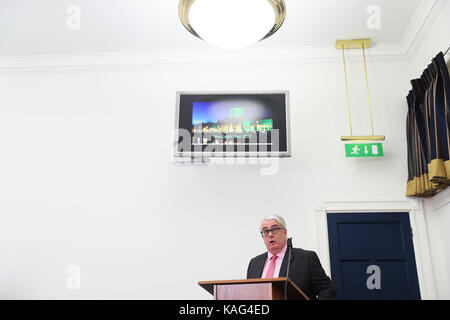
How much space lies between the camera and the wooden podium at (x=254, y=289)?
1989mm

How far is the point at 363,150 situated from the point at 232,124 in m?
1.25

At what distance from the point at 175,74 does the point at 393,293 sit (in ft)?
9.82

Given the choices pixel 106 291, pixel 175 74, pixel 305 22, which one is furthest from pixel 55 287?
pixel 305 22

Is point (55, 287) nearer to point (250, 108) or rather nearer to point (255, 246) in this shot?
point (255, 246)

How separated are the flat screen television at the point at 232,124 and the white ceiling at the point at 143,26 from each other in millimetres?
707

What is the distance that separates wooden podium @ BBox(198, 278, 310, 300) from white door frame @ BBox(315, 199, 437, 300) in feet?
5.59

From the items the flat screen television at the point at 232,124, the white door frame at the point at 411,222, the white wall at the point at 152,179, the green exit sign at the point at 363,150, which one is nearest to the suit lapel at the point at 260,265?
the white wall at the point at 152,179

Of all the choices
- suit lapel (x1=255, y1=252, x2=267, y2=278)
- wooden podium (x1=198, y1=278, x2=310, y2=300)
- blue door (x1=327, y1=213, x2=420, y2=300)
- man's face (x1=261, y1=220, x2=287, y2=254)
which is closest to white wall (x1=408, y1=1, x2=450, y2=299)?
blue door (x1=327, y1=213, x2=420, y2=300)

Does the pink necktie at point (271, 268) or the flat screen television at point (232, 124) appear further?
the flat screen television at point (232, 124)

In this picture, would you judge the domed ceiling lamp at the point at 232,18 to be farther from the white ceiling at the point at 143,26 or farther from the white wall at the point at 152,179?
the white wall at the point at 152,179

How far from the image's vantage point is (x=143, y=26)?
417 cm

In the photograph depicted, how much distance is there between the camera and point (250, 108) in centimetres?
402

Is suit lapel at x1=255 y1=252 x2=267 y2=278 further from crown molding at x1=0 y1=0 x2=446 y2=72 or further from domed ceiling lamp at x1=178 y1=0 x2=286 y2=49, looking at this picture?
crown molding at x1=0 y1=0 x2=446 y2=72

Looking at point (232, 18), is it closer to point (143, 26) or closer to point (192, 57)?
point (143, 26)
